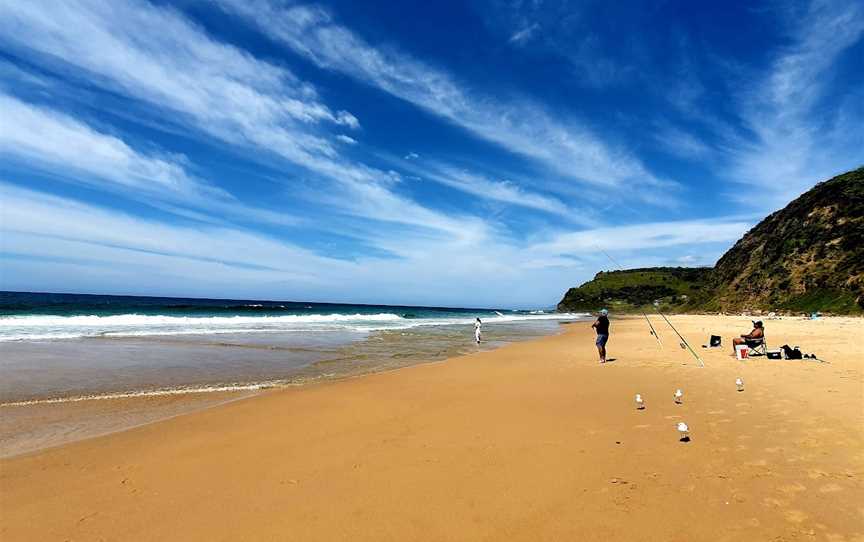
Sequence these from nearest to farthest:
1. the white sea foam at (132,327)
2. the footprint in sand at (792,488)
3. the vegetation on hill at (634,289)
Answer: the footprint in sand at (792,488) < the white sea foam at (132,327) < the vegetation on hill at (634,289)

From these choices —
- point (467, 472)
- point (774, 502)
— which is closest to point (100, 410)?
point (467, 472)

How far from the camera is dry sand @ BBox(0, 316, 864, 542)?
3914 mm

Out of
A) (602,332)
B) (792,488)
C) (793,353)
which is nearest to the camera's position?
(792,488)

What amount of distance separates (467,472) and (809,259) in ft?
194

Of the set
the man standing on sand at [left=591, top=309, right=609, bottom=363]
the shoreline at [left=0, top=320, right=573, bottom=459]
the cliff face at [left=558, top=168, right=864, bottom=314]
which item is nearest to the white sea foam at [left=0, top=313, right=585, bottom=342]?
the shoreline at [left=0, top=320, right=573, bottom=459]

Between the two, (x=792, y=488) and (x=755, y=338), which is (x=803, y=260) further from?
(x=792, y=488)

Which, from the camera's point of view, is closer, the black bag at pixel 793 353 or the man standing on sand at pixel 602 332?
the black bag at pixel 793 353

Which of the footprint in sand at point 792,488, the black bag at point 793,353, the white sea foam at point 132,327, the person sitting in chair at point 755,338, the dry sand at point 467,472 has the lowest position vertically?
the dry sand at point 467,472

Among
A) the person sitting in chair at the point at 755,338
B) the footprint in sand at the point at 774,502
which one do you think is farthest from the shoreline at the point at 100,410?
the person sitting in chair at the point at 755,338

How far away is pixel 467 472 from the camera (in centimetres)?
510

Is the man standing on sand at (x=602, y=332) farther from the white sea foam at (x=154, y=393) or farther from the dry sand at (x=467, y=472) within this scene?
the white sea foam at (x=154, y=393)

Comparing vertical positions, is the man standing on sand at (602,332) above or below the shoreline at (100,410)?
above

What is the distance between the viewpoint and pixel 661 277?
12562 cm

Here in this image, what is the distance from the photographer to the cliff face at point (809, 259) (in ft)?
138
